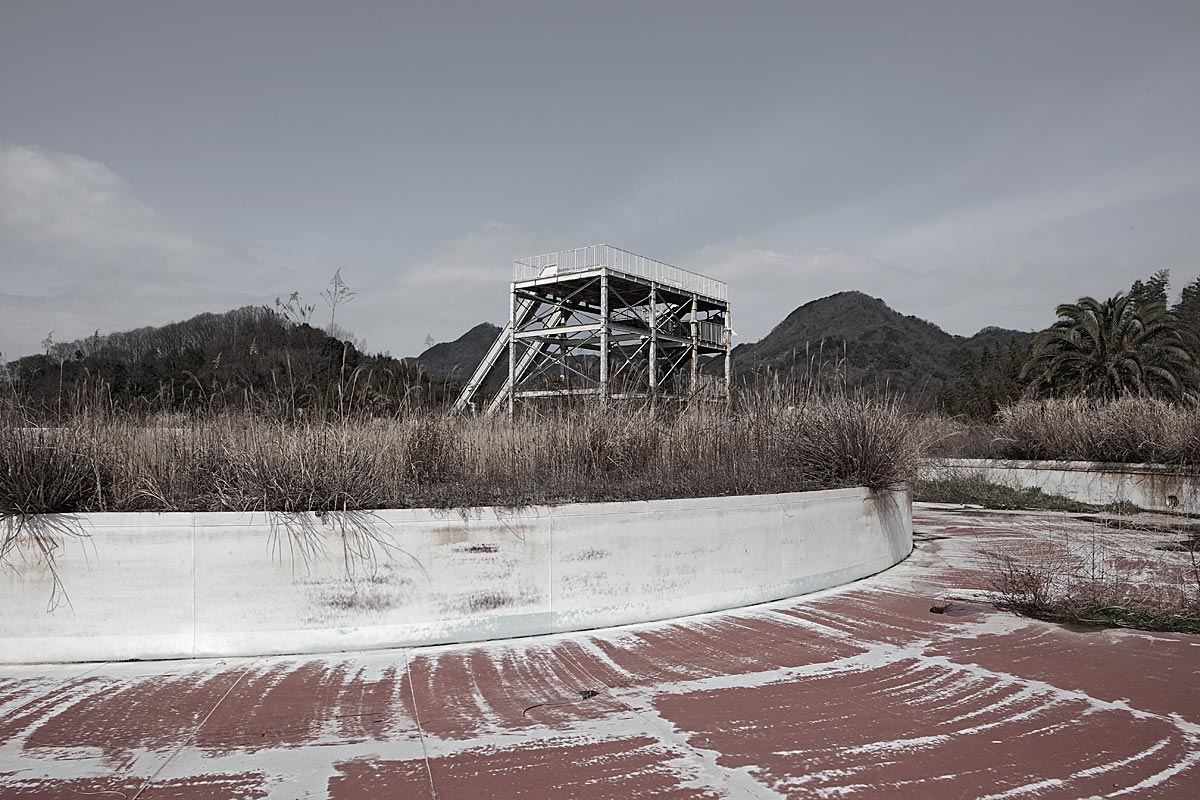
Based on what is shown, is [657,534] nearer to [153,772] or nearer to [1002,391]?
[153,772]

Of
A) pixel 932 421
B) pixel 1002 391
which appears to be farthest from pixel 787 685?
pixel 1002 391

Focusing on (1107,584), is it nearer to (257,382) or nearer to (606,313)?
(257,382)

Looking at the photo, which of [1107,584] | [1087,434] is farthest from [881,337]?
[1107,584]

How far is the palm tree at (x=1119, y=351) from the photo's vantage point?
71.1 ft

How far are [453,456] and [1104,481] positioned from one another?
13490mm

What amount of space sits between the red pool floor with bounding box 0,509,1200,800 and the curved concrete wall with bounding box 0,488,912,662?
0.61ft

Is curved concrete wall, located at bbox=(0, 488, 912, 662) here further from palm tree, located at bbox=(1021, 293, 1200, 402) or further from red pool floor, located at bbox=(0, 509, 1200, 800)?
palm tree, located at bbox=(1021, 293, 1200, 402)

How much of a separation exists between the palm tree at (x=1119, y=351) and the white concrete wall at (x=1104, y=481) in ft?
23.4

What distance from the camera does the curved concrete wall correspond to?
5.08 m

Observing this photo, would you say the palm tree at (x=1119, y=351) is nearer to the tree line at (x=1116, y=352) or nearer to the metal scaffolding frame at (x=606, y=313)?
A: the tree line at (x=1116, y=352)

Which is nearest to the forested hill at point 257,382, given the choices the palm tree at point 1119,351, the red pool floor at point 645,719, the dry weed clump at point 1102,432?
the red pool floor at point 645,719

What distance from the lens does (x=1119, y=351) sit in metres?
22.4

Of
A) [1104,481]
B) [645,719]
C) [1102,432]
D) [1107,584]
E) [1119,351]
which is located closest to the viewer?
[645,719]

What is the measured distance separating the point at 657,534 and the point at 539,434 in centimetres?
224
